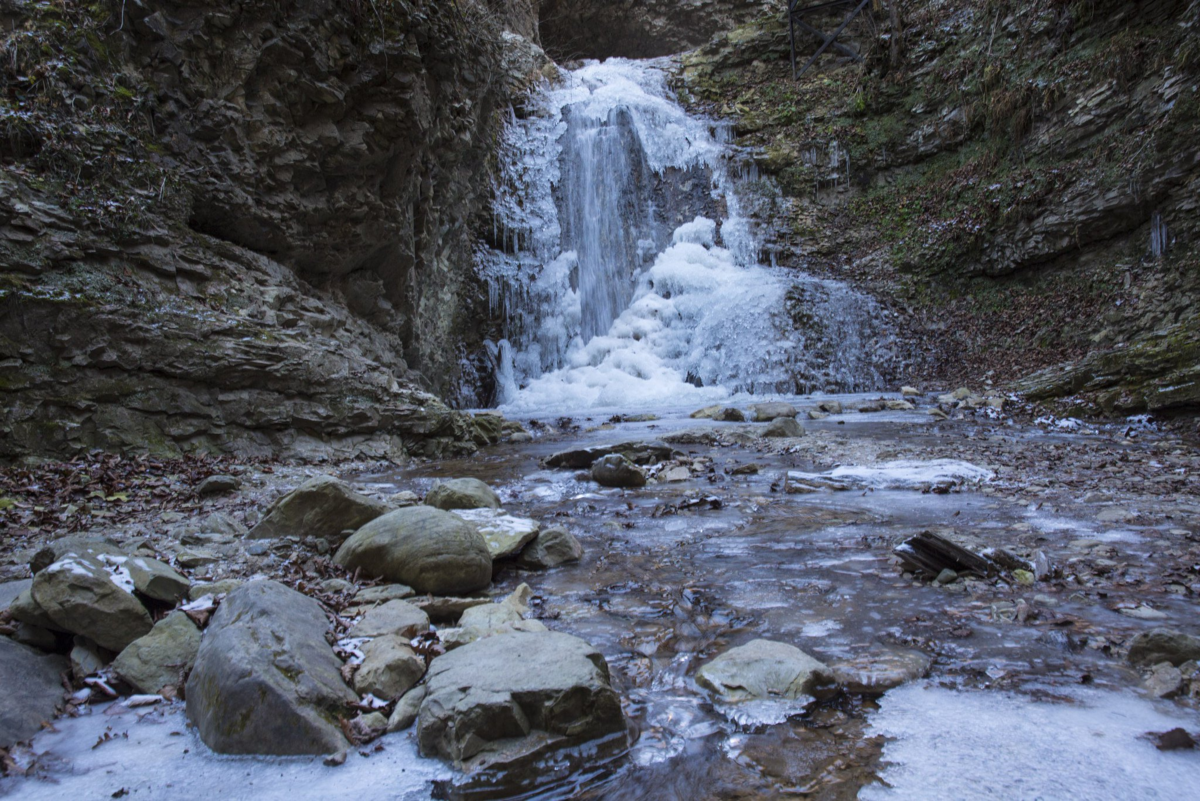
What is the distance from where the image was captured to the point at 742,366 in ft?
46.0

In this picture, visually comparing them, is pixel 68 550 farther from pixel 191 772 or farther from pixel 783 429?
pixel 783 429

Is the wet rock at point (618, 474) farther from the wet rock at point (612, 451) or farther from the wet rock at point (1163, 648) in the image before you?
the wet rock at point (1163, 648)

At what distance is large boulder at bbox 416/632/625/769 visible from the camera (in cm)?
164

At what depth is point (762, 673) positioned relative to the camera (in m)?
1.98

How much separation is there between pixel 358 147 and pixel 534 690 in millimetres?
8676

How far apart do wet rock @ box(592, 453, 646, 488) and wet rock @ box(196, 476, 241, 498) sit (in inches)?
119

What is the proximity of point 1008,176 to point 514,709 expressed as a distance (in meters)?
16.0

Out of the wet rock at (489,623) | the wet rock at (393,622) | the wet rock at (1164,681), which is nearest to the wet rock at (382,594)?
the wet rock at (393,622)

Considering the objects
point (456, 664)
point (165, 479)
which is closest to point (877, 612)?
point (456, 664)

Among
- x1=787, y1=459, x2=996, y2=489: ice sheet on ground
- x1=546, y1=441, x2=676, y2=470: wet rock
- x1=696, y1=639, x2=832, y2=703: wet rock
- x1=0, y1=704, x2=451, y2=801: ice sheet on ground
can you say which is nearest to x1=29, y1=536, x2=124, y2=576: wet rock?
x1=0, y1=704, x2=451, y2=801: ice sheet on ground

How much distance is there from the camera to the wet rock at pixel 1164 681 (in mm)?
1777

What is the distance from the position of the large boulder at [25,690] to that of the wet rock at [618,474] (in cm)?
392

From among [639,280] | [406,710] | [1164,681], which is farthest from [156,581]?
[639,280]

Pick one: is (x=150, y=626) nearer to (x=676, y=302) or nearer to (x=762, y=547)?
(x=762, y=547)
